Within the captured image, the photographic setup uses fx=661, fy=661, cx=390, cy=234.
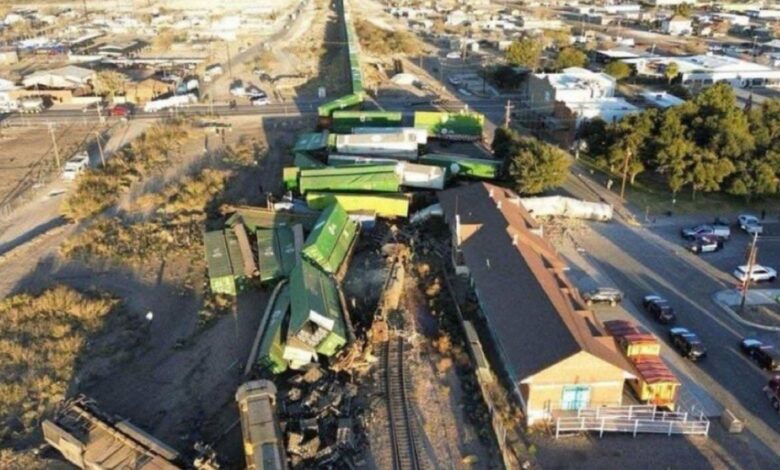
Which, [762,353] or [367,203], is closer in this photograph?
[762,353]

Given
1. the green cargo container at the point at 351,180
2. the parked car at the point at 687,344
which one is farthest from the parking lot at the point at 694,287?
the green cargo container at the point at 351,180

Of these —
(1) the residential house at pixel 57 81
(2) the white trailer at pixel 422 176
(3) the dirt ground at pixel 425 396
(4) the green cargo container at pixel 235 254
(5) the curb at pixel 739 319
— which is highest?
(1) the residential house at pixel 57 81

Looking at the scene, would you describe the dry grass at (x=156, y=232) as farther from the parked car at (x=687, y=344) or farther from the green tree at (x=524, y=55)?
the green tree at (x=524, y=55)

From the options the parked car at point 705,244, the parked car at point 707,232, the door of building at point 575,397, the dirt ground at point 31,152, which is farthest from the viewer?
the dirt ground at point 31,152

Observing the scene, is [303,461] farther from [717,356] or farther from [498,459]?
[717,356]

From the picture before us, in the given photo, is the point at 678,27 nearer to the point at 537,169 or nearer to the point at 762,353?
the point at 537,169

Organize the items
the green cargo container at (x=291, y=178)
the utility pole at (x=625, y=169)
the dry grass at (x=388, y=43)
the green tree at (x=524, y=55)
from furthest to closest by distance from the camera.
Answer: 1. the dry grass at (x=388, y=43)
2. the green tree at (x=524, y=55)
3. the utility pole at (x=625, y=169)
4. the green cargo container at (x=291, y=178)

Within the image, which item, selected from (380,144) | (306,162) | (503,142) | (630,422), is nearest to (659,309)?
(630,422)
